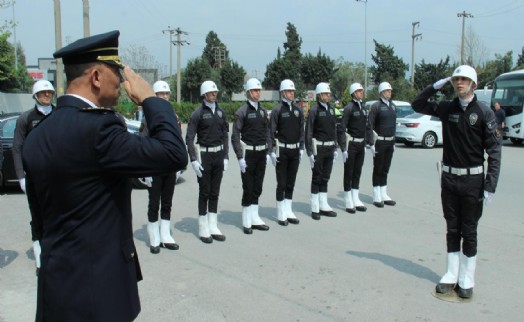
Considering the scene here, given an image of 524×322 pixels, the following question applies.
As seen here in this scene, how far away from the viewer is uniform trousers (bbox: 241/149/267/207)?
24.2ft

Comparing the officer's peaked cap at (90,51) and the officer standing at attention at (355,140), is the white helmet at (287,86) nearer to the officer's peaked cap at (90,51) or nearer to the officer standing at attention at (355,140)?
the officer standing at attention at (355,140)

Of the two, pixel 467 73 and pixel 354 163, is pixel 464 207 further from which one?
pixel 354 163

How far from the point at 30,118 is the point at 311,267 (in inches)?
154

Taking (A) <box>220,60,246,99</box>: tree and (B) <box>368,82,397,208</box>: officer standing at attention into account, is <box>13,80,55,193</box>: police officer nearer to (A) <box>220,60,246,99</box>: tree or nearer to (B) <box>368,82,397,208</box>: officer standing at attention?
(B) <box>368,82,397,208</box>: officer standing at attention

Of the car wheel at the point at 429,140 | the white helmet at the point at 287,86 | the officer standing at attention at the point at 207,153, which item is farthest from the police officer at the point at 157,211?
the car wheel at the point at 429,140

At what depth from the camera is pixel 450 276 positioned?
495cm

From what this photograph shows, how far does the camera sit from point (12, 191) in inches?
417

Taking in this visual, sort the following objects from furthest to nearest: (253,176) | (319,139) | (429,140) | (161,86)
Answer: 1. (429,140)
2. (319,139)
3. (253,176)
4. (161,86)

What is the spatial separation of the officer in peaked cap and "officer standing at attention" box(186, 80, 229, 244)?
4715mm

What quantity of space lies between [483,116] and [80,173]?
13.6 feet

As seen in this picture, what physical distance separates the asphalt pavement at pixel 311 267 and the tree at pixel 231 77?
187ft

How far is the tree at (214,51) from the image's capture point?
80188 mm

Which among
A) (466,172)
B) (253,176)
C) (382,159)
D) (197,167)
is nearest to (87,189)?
(466,172)

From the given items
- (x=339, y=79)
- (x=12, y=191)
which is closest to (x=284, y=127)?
(x=12, y=191)
